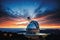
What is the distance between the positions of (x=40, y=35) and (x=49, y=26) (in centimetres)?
36

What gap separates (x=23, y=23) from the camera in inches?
380

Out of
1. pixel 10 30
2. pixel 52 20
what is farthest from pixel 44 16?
pixel 10 30

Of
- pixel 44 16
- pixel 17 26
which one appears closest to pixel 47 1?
pixel 44 16

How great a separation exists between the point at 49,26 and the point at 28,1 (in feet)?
2.74

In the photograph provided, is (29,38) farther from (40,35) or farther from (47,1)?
(47,1)

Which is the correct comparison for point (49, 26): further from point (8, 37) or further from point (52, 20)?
point (8, 37)

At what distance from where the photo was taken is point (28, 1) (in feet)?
31.7

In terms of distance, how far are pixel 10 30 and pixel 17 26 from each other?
0.67 feet

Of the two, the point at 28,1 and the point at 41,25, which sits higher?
the point at 28,1

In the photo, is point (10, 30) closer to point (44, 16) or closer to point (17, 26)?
point (17, 26)

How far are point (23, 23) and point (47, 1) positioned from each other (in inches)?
32.9

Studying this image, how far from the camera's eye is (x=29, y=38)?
9.47 m

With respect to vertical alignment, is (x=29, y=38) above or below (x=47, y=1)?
below

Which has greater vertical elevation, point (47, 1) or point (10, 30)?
point (47, 1)
